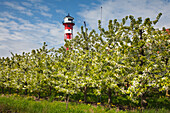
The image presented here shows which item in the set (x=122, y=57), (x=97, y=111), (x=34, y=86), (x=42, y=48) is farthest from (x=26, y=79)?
(x=122, y=57)

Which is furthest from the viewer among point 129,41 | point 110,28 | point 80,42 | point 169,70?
point 80,42

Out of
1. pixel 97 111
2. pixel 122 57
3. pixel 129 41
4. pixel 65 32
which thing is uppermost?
pixel 65 32

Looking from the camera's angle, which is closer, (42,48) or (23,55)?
(42,48)

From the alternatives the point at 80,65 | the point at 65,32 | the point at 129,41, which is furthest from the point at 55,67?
the point at 65,32

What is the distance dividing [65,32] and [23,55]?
29.0 m

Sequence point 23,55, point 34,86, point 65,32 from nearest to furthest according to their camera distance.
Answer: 1. point 34,86
2. point 23,55
3. point 65,32

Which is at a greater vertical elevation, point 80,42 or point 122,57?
point 80,42

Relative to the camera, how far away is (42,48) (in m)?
15.0

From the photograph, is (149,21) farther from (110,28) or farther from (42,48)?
(42,48)

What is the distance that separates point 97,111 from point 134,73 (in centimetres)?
307

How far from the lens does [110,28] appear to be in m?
10.6

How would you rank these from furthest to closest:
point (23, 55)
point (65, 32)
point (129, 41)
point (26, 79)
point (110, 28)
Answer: point (65, 32) < point (23, 55) < point (26, 79) < point (110, 28) < point (129, 41)

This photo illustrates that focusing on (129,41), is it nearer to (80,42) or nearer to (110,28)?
(110,28)

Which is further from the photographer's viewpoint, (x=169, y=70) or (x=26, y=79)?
(x=26, y=79)
